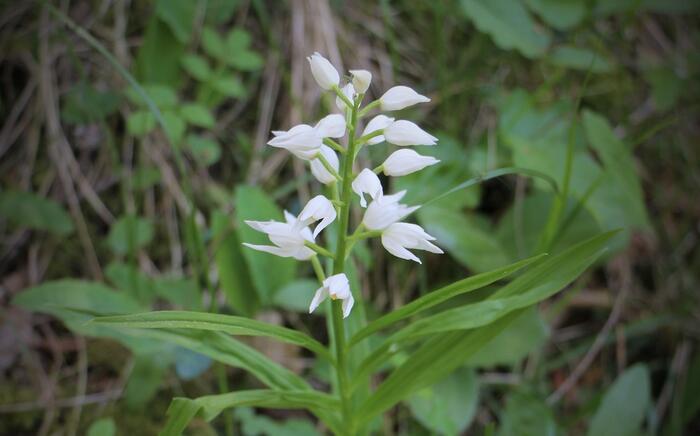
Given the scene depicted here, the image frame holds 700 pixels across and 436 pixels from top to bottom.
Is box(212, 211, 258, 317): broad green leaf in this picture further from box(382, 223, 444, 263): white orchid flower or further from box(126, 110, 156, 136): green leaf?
box(382, 223, 444, 263): white orchid flower

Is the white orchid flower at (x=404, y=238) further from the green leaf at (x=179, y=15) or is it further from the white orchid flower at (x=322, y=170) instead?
the green leaf at (x=179, y=15)

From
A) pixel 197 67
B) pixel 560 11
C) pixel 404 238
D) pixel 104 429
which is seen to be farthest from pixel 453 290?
pixel 560 11

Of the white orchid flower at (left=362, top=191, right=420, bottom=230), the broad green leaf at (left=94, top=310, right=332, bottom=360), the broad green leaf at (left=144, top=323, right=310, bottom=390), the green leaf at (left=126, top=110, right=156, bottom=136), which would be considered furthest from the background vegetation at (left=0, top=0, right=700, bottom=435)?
the white orchid flower at (left=362, top=191, right=420, bottom=230)

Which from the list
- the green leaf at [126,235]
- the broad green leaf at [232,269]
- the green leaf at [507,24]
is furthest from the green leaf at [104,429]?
the green leaf at [507,24]

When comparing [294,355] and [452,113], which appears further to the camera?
[452,113]

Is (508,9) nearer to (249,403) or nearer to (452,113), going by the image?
(452,113)

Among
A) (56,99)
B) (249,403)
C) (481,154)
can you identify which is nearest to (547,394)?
(481,154)

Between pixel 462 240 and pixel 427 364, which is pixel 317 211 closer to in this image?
pixel 427 364

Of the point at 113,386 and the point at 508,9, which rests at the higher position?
the point at 508,9
